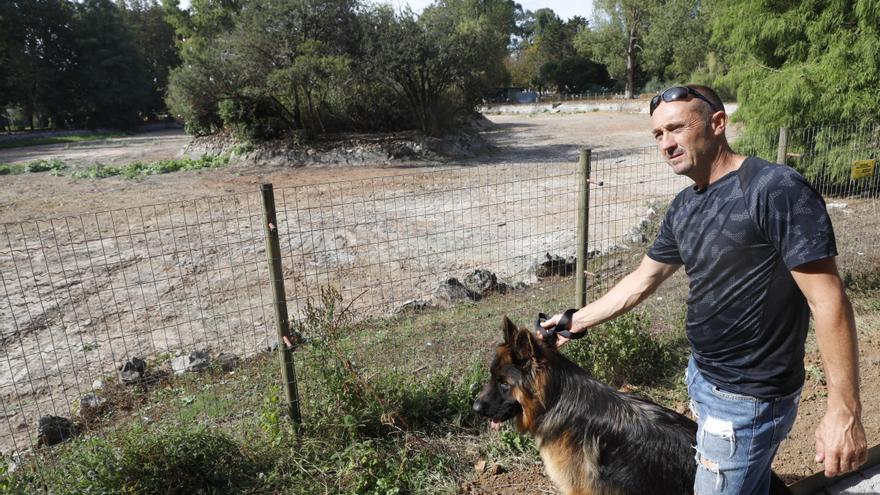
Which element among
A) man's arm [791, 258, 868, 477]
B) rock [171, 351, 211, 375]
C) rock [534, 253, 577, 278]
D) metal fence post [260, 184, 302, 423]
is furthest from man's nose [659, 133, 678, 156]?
rock [534, 253, 577, 278]

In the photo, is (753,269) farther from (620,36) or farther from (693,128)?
(620,36)

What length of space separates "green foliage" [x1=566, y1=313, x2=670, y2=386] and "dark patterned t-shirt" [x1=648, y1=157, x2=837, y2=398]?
8.36ft

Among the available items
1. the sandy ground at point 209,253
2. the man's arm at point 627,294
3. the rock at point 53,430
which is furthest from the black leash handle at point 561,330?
the rock at point 53,430

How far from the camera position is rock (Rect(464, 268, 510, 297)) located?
7922mm

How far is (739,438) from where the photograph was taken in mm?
1971

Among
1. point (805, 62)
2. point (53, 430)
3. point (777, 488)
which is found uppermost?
point (805, 62)

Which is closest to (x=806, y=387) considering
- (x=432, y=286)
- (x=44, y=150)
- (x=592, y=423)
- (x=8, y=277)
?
(x=592, y=423)

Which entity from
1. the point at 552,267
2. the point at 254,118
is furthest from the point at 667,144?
the point at 254,118

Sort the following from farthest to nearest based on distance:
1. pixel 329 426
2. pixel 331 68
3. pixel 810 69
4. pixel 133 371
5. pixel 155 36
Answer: pixel 155 36 → pixel 331 68 → pixel 810 69 → pixel 133 371 → pixel 329 426

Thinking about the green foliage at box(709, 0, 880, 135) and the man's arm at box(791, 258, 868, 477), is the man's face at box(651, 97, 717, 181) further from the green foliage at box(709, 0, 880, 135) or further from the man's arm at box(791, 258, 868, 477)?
the green foliage at box(709, 0, 880, 135)

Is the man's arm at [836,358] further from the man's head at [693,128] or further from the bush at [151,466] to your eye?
the bush at [151,466]

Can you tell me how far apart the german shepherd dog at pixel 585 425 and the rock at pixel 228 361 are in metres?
3.94

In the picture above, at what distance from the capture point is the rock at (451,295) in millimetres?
7520

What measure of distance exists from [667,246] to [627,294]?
301 mm
